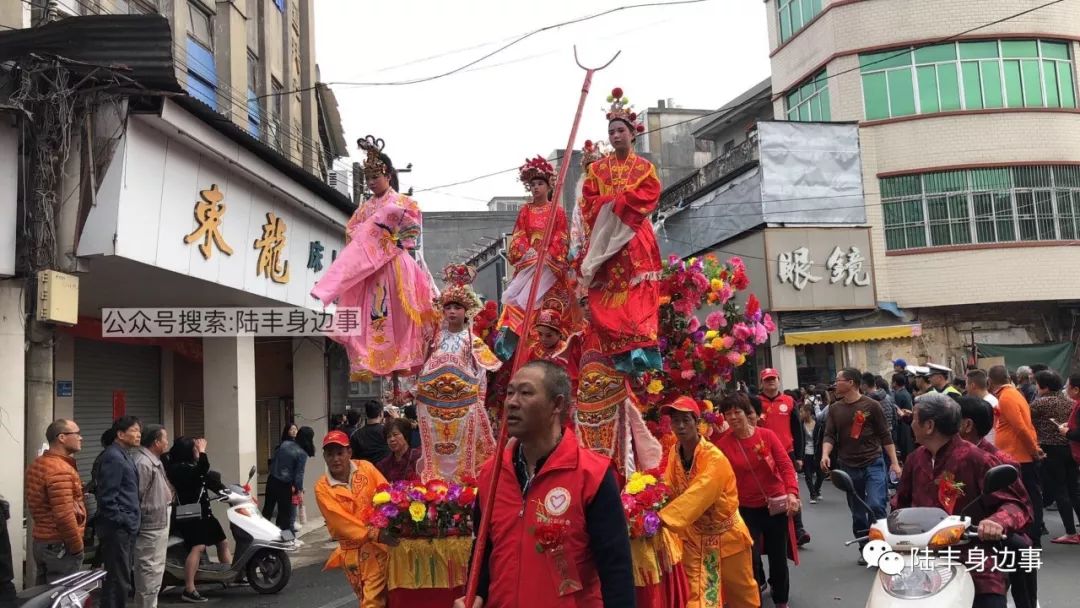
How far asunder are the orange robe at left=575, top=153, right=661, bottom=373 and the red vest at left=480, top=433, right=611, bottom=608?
2.30m

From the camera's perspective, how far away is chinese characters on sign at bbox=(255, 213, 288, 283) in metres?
12.0

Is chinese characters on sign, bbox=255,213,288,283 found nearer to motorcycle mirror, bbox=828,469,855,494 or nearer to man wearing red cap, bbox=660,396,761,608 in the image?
man wearing red cap, bbox=660,396,761,608

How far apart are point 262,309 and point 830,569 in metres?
8.48

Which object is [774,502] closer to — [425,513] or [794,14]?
[425,513]

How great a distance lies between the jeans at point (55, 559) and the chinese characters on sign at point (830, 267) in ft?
52.0

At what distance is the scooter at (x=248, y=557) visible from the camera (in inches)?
360

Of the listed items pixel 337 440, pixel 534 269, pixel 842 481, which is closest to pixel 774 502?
pixel 842 481

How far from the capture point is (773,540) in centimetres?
675

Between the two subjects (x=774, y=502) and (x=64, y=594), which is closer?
(x=64, y=594)

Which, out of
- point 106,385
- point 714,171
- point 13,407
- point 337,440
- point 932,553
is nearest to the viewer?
point 932,553

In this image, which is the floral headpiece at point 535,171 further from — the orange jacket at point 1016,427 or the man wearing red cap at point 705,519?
the orange jacket at point 1016,427

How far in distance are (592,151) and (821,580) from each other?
4.57 metres

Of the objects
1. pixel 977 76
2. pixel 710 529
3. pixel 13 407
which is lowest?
pixel 710 529

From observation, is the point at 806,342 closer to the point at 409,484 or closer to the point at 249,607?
the point at 249,607
